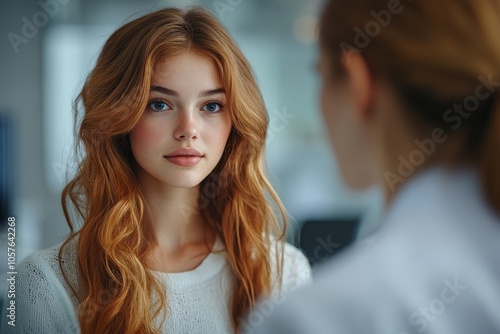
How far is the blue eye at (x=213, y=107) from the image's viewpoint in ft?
2.95

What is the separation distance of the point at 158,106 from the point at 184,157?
3.2 inches

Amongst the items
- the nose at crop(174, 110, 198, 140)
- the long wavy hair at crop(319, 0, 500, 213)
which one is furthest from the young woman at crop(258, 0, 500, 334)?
the nose at crop(174, 110, 198, 140)

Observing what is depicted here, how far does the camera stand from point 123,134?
923mm

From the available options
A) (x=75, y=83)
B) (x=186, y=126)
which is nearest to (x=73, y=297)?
(x=186, y=126)

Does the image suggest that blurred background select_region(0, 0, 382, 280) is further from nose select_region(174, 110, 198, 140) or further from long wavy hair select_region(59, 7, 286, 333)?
nose select_region(174, 110, 198, 140)

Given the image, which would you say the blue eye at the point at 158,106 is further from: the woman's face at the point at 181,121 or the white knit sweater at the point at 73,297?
the white knit sweater at the point at 73,297

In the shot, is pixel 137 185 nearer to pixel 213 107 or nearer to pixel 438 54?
pixel 213 107

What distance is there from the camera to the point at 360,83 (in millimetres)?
486

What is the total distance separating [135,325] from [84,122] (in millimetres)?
302

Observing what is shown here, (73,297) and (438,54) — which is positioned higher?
(438,54)

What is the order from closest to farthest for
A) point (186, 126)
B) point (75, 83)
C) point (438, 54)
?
point (438, 54), point (186, 126), point (75, 83)

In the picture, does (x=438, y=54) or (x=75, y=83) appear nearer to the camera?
(x=438, y=54)

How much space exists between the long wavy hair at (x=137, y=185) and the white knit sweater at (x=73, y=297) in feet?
0.05

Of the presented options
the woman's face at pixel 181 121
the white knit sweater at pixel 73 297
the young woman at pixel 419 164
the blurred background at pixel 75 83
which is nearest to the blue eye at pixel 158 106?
the woman's face at pixel 181 121
